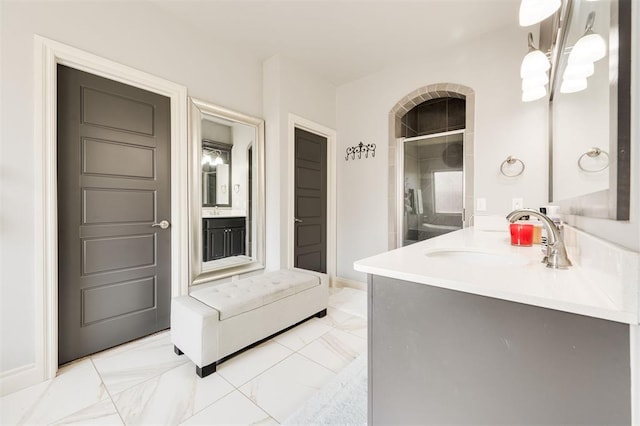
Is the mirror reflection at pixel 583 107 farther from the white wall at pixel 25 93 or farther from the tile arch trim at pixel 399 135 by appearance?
the white wall at pixel 25 93

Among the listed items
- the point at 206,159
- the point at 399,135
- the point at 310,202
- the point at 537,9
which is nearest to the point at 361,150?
the point at 399,135

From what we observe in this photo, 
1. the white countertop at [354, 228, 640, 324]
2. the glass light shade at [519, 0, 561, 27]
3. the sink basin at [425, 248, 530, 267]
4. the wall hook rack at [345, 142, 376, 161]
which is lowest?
the sink basin at [425, 248, 530, 267]

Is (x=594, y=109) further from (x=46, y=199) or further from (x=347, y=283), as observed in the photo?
(x=347, y=283)

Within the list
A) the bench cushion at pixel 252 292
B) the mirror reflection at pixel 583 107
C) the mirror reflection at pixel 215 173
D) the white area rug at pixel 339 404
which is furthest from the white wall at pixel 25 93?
the mirror reflection at pixel 583 107

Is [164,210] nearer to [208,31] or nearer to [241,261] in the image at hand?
[241,261]

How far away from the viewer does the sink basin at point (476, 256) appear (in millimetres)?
1055

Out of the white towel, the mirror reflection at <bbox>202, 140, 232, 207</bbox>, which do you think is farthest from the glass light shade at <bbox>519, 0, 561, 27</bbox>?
the mirror reflection at <bbox>202, 140, 232, 207</bbox>

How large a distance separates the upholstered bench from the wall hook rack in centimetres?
180

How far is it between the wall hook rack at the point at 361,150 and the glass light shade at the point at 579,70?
2105mm

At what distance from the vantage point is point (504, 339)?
600 mm

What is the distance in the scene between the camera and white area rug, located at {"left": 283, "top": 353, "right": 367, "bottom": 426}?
1214 mm

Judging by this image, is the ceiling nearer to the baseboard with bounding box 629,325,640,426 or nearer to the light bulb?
the light bulb

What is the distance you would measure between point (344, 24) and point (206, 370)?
9.85 ft

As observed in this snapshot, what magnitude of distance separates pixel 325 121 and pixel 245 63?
3.82 ft
